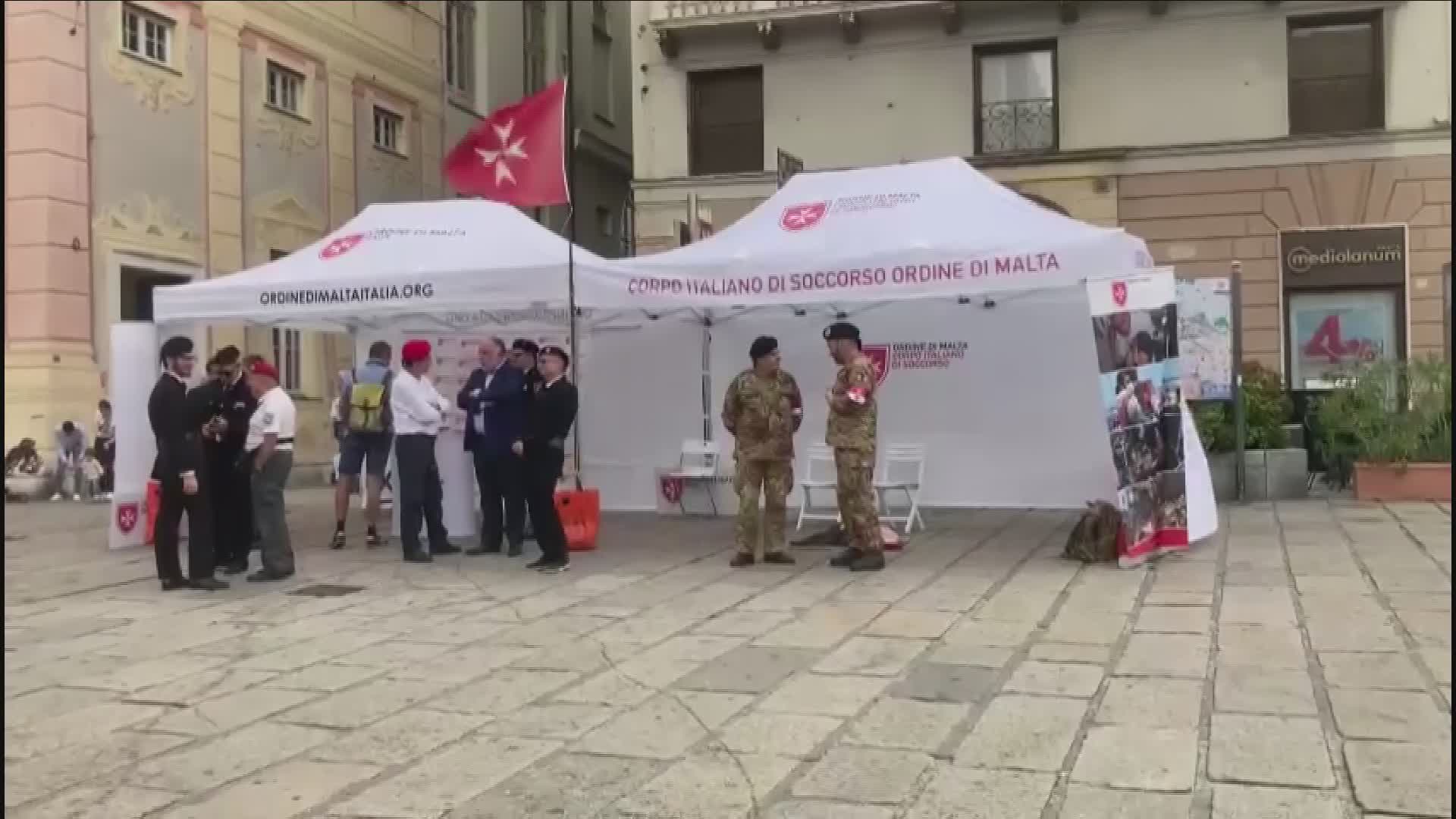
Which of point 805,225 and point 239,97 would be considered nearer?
point 805,225

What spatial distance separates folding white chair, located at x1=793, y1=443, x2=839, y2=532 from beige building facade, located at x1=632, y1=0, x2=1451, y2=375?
596 centimetres

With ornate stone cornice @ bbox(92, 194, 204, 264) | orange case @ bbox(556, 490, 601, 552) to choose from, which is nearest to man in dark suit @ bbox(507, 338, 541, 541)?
orange case @ bbox(556, 490, 601, 552)

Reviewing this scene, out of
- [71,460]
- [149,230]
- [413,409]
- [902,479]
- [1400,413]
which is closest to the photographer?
[413,409]

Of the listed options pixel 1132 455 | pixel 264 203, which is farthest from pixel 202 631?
pixel 264 203

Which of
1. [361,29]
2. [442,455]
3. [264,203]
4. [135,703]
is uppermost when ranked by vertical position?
[361,29]

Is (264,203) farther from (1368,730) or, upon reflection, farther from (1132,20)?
(1368,730)

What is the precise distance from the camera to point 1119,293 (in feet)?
28.0

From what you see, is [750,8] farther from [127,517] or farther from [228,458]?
[228,458]

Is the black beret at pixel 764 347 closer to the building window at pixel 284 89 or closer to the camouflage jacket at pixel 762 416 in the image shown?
the camouflage jacket at pixel 762 416

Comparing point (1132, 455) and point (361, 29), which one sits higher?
point (361, 29)

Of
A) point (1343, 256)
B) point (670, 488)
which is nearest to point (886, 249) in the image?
point (670, 488)

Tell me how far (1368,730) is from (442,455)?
7.90 m

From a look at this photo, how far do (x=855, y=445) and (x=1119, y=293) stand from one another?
2048 millimetres

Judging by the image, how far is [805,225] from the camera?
9969 millimetres
